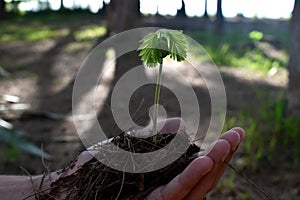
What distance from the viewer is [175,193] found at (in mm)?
1086

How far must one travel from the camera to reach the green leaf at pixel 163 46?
1085 millimetres

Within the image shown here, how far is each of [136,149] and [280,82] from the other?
531 centimetres

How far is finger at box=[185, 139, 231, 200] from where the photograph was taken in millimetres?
1106

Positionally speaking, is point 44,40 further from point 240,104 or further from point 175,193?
point 175,193

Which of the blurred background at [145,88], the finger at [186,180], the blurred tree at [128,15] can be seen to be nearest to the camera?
the finger at [186,180]

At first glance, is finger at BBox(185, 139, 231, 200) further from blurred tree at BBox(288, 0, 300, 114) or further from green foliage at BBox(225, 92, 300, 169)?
blurred tree at BBox(288, 0, 300, 114)

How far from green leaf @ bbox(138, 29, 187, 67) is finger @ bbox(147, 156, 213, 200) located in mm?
268

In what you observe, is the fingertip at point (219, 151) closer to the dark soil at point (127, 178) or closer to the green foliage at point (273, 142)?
the dark soil at point (127, 178)

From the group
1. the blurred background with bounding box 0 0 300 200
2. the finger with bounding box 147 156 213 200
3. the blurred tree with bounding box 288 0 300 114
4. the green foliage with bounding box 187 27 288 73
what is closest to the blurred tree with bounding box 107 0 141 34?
the blurred background with bounding box 0 0 300 200

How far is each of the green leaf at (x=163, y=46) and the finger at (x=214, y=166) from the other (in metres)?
0.24

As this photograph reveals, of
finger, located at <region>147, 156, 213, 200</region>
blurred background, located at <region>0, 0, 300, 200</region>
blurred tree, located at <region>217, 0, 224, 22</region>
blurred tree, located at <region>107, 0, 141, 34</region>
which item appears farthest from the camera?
blurred tree, located at <region>217, 0, 224, 22</region>

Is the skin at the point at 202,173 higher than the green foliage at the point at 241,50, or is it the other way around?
the skin at the point at 202,173

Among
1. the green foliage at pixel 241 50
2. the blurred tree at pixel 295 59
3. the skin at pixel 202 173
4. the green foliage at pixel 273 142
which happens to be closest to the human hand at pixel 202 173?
the skin at pixel 202 173

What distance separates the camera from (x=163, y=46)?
1086 mm
